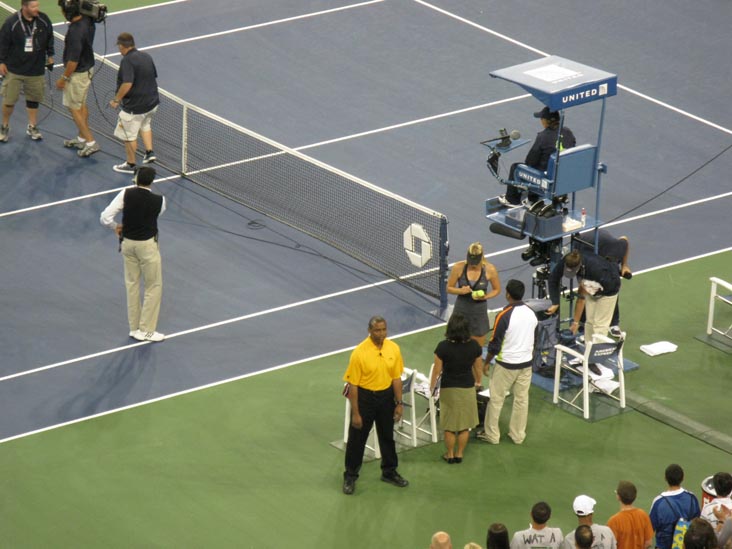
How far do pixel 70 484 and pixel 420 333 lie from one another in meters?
5.23

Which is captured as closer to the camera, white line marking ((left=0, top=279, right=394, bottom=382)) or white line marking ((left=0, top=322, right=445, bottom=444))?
white line marking ((left=0, top=322, right=445, bottom=444))

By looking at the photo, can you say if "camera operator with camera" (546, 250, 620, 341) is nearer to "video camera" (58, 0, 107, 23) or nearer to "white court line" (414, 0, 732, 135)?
"white court line" (414, 0, 732, 135)

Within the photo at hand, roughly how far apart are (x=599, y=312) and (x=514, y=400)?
77.8 inches

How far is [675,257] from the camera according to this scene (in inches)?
813

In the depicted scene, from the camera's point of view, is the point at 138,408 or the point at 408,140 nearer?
the point at 138,408

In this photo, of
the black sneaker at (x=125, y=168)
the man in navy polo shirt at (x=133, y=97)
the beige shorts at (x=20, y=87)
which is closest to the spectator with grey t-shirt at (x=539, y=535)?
the man in navy polo shirt at (x=133, y=97)

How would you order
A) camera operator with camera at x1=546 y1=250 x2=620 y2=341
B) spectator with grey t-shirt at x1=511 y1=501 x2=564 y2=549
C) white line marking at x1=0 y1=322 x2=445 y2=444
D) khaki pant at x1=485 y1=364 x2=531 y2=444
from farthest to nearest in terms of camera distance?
camera operator with camera at x1=546 y1=250 x2=620 y2=341, white line marking at x1=0 y1=322 x2=445 y2=444, khaki pant at x1=485 y1=364 x2=531 y2=444, spectator with grey t-shirt at x1=511 y1=501 x2=564 y2=549

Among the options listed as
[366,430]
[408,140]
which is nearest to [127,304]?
[366,430]

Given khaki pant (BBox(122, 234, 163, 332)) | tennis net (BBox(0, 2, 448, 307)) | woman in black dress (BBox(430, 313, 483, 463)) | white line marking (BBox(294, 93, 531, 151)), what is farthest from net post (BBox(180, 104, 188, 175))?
woman in black dress (BBox(430, 313, 483, 463))

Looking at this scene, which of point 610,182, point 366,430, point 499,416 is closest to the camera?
point 366,430

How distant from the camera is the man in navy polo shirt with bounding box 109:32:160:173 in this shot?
2206 centimetres

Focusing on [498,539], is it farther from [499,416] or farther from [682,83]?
[682,83]

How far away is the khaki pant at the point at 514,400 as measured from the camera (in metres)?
16.2

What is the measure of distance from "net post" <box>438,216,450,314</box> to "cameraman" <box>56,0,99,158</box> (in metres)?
6.95
